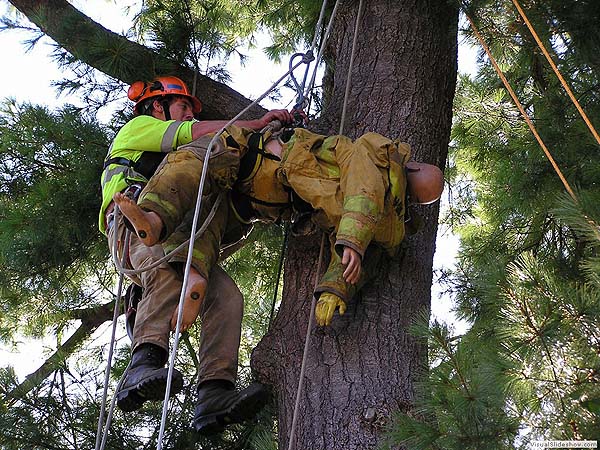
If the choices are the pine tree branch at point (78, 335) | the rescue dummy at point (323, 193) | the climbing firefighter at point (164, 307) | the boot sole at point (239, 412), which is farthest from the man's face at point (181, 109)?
the boot sole at point (239, 412)

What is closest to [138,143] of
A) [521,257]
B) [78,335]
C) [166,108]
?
[166,108]

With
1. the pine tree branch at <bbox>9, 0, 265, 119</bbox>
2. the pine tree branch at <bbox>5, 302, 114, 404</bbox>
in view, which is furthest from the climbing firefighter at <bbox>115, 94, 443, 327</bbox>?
the pine tree branch at <bbox>5, 302, 114, 404</bbox>

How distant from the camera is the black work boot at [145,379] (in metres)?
2.98

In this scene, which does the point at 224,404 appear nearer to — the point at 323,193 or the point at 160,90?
the point at 323,193

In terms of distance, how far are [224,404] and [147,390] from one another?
0.31 metres

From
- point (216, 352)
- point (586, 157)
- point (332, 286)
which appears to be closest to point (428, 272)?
point (332, 286)

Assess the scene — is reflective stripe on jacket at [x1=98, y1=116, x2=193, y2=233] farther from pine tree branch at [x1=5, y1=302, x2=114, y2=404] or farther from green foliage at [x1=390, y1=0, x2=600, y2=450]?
green foliage at [x1=390, y1=0, x2=600, y2=450]

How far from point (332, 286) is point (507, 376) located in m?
0.91

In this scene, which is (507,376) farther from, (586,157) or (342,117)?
(586,157)

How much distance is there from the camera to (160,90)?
13.3ft

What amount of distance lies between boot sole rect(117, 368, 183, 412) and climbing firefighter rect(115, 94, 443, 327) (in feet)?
0.74

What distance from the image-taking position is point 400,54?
3924 mm

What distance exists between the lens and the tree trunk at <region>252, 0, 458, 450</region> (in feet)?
10.00

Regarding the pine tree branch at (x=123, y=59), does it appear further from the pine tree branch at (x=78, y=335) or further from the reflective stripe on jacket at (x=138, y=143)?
the pine tree branch at (x=78, y=335)
